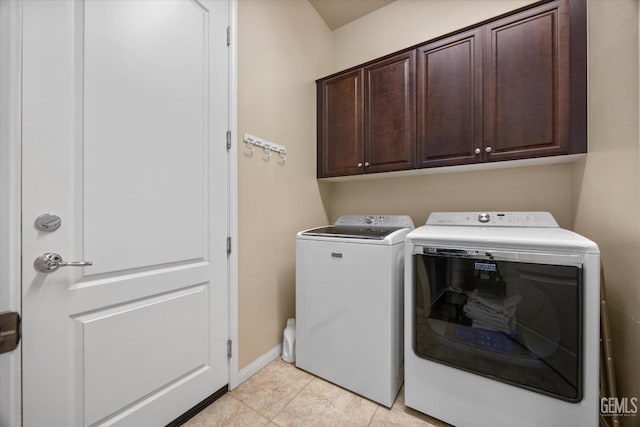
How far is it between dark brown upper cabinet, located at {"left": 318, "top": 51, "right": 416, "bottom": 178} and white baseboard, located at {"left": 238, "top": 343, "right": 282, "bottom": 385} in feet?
4.69

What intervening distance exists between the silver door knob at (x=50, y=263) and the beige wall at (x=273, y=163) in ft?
2.59

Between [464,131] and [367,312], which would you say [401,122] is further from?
[367,312]

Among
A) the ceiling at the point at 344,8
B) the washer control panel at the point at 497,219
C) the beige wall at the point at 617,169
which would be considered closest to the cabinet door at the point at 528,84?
the beige wall at the point at 617,169

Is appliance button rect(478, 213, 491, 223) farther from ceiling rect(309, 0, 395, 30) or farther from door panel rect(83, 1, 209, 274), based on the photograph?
ceiling rect(309, 0, 395, 30)

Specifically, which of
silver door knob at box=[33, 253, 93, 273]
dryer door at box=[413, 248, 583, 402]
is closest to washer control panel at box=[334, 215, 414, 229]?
dryer door at box=[413, 248, 583, 402]

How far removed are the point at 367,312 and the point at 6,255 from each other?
1491 millimetres

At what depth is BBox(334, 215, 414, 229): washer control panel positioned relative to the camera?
183cm

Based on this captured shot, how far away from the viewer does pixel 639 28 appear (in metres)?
0.98

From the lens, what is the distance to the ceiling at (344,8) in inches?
86.9

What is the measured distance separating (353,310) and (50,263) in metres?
1.35

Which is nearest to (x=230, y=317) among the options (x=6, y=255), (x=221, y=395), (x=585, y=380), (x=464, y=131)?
(x=221, y=395)

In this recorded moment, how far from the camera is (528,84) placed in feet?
4.69

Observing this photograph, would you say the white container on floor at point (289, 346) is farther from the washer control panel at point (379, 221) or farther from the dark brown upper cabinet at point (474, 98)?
the dark brown upper cabinet at point (474, 98)

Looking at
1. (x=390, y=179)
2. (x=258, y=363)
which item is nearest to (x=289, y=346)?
(x=258, y=363)
